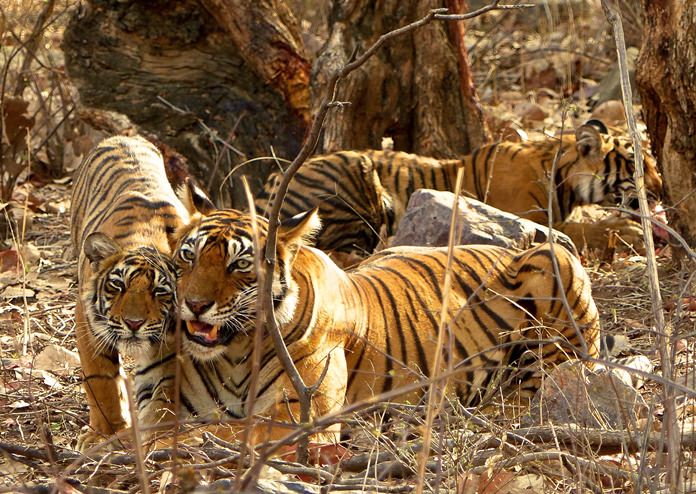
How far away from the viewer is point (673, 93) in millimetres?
5762

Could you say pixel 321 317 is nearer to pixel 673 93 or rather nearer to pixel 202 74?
pixel 673 93

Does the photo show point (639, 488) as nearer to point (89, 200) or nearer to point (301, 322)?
point (301, 322)

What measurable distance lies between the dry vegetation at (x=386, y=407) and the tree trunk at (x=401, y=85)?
1.52ft

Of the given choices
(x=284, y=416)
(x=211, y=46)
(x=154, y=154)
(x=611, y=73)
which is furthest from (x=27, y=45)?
(x=611, y=73)

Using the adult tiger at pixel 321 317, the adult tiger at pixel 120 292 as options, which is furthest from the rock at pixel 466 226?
the adult tiger at pixel 120 292

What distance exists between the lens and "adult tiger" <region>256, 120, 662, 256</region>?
24.0 feet

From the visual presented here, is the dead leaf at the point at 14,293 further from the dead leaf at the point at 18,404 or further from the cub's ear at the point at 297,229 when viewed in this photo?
the cub's ear at the point at 297,229

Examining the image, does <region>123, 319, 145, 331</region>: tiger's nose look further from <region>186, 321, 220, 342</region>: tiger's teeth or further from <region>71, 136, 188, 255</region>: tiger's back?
<region>71, 136, 188, 255</region>: tiger's back

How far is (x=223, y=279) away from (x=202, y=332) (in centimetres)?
20

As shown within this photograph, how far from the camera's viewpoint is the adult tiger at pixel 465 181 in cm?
732

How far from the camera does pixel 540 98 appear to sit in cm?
1120

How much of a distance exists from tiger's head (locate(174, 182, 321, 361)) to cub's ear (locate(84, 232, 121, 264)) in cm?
27

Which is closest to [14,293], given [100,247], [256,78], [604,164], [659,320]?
[100,247]

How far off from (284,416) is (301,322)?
380mm
